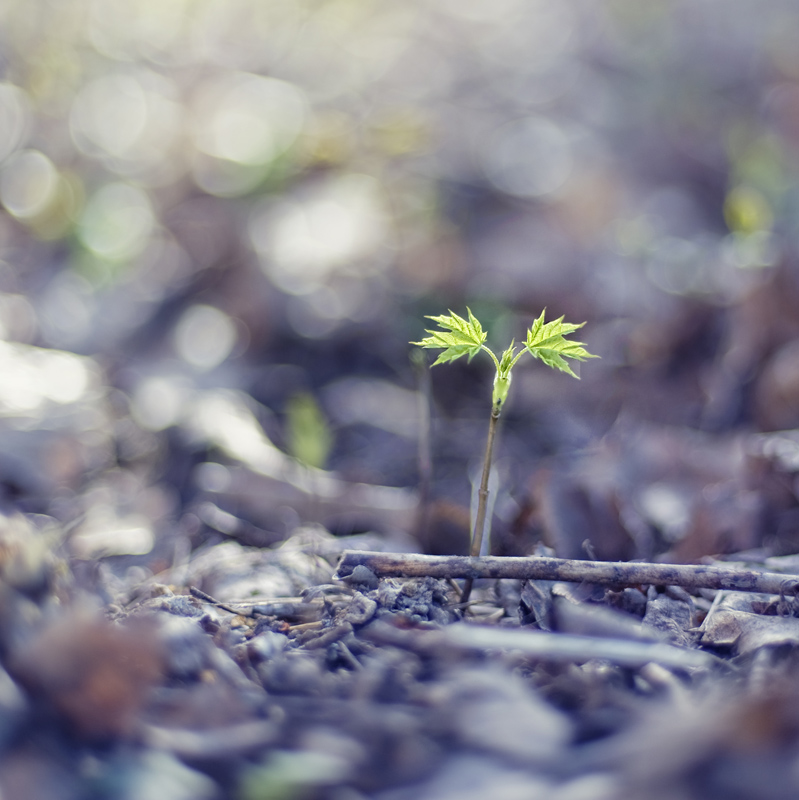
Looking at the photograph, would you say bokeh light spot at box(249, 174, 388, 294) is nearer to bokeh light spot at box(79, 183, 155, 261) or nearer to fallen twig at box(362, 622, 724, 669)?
bokeh light spot at box(79, 183, 155, 261)

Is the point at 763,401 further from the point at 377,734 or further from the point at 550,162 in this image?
the point at 550,162

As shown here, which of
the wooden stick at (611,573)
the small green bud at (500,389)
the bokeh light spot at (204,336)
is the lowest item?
the wooden stick at (611,573)

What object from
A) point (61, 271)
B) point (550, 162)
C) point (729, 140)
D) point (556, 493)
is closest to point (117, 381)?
point (61, 271)

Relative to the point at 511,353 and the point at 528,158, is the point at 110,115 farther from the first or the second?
the point at 511,353

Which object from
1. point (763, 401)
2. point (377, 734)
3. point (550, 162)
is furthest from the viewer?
point (550, 162)

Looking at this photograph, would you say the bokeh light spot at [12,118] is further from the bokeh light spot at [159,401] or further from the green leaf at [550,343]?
the green leaf at [550,343]

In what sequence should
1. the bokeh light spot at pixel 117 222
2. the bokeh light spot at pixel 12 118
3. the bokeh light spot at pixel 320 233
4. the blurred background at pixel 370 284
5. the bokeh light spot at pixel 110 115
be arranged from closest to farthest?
the blurred background at pixel 370 284 → the bokeh light spot at pixel 320 233 → the bokeh light spot at pixel 117 222 → the bokeh light spot at pixel 12 118 → the bokeh light spot at pixel 110 115

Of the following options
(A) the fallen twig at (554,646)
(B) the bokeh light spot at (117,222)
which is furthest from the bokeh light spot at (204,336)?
(A) the fallen twig at (554,646)
